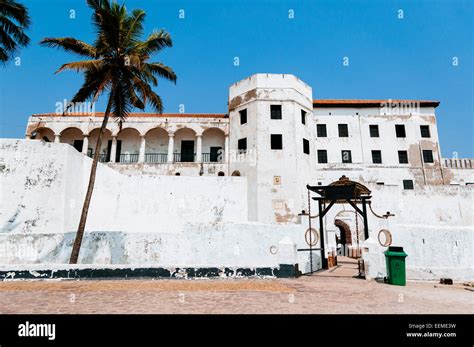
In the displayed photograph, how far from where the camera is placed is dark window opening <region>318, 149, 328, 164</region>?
30922 millimetres

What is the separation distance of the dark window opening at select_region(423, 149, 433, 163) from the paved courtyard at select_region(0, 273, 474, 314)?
84.8ft

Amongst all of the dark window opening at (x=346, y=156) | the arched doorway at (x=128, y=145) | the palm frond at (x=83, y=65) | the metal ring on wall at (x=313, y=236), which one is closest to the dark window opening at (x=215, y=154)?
the arched doorway at (x=128, y=145)

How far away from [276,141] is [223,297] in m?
18.3

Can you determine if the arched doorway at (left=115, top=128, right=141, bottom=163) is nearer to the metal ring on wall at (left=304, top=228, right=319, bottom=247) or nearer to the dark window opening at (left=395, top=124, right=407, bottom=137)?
the metal ring on wall at (left=304, top=228, right=319, bottom=247)

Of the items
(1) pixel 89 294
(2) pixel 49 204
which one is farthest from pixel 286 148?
(1) pixel 89 294

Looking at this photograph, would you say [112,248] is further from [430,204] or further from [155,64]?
[430,204]

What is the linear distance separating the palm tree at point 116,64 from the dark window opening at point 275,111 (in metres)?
11.1

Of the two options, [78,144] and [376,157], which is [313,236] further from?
[78,144]

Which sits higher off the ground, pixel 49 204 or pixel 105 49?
pixel 105 49

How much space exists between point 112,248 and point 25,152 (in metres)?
6.88

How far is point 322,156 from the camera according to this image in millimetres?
31016

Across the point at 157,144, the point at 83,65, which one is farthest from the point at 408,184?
the point at 83,65
